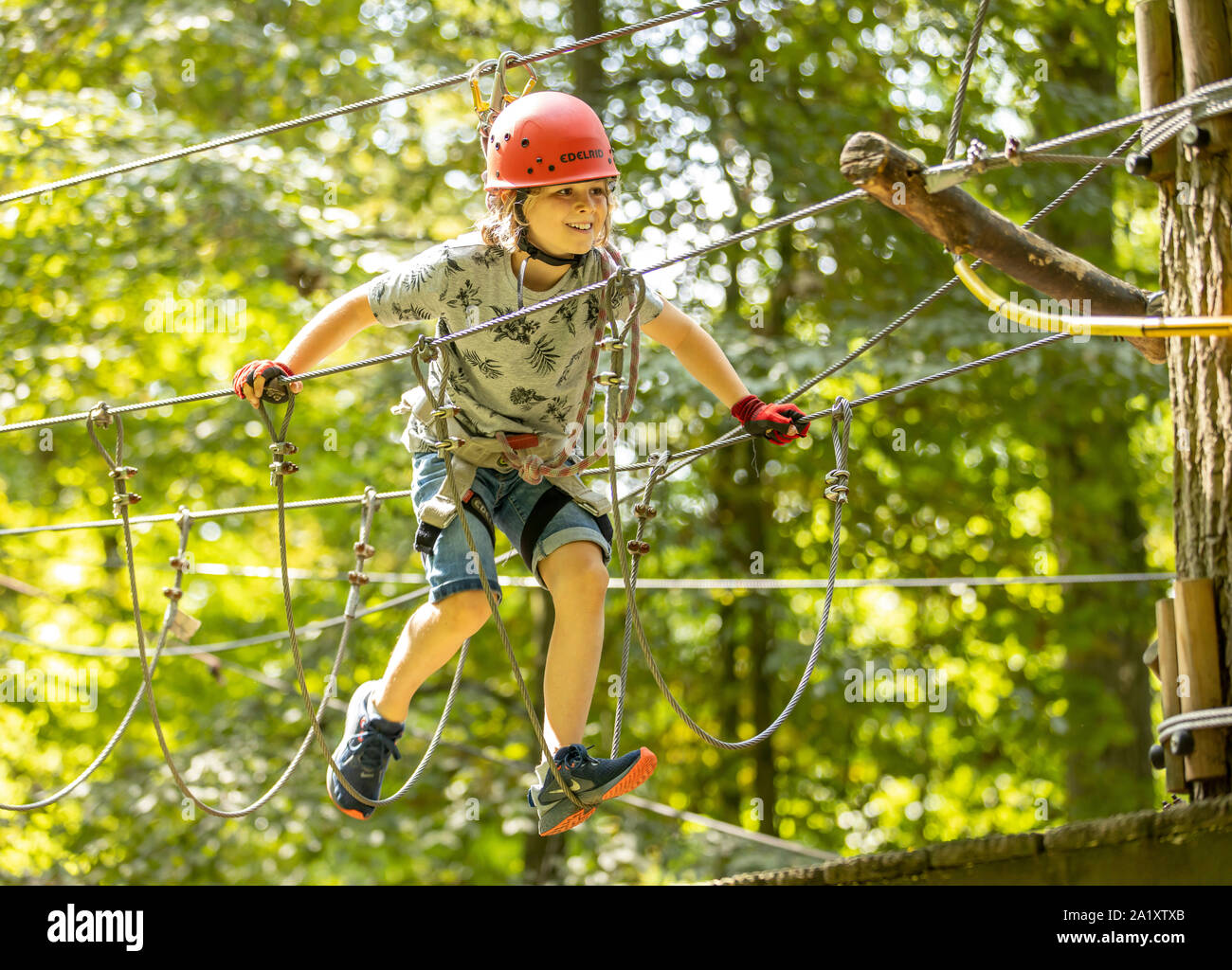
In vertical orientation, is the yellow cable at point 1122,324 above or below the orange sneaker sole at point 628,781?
above

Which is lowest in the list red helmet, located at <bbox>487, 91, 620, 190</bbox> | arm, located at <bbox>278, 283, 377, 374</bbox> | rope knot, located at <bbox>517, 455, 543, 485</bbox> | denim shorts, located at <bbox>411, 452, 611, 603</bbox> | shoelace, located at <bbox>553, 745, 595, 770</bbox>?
shoelace, located at <bbox>553, 745, 595, 770</bbox>

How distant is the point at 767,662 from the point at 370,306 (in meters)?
3.51

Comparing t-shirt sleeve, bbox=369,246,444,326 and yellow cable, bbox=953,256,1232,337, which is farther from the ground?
t-shirt sleeve, bbox=369,246,444,326

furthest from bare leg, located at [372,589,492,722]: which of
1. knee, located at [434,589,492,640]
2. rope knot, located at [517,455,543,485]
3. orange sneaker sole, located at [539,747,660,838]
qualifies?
orange sneaker sole, located at [539,747,660,838]

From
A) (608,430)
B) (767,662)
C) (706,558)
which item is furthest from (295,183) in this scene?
(608,430)

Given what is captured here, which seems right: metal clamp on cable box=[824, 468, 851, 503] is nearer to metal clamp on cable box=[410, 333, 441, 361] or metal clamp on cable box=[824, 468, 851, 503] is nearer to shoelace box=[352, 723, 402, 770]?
metal clamp on cable box=[410, 333, 441, 361]

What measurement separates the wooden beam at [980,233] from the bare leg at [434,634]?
3.15ft

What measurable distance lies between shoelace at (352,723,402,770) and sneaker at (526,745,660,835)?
32 cm

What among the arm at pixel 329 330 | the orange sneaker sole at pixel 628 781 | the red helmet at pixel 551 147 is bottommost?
the orange sneaker sole at pixel 628 781

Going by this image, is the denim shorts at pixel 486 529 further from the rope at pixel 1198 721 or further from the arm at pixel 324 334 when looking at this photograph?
the rope at pixel 1198 721

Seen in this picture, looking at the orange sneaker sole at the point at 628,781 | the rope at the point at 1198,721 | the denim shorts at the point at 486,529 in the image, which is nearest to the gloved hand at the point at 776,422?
the denim shorts at the point at 486,529

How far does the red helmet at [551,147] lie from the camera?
2230 millimetres

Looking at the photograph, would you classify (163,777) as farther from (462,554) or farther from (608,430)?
(608,430)

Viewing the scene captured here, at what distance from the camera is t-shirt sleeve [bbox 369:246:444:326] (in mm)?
2326
